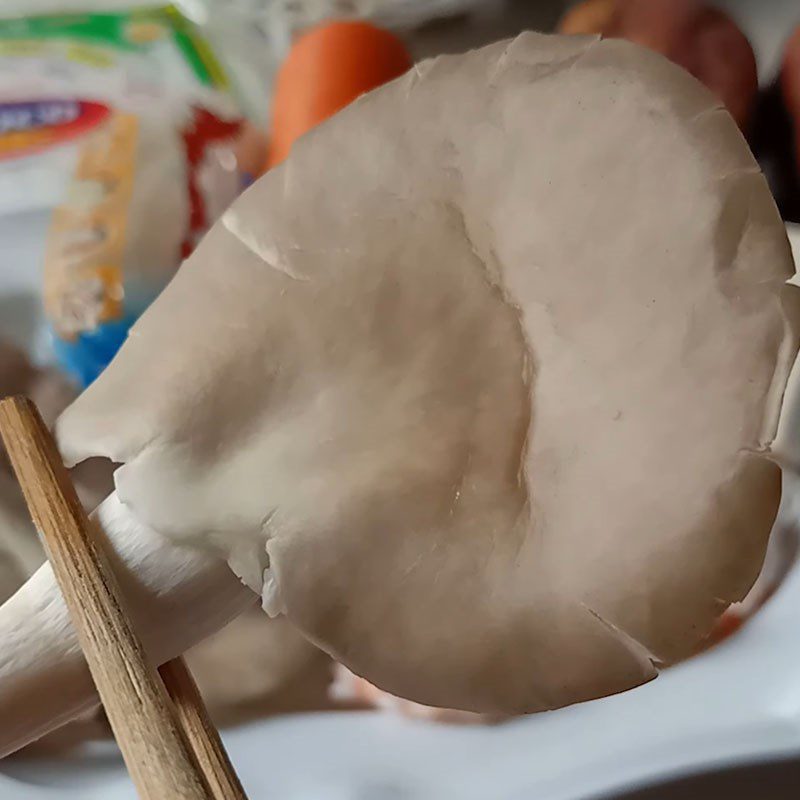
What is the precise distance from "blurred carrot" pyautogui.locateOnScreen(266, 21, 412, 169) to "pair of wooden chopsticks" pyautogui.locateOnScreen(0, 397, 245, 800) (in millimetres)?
497

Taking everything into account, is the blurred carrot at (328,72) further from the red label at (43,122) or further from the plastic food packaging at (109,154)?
the red label at (43,122)

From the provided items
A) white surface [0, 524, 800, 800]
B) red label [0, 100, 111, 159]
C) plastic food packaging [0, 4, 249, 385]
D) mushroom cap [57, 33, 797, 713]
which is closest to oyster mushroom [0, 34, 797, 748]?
mushroom cap [57, 33, 797, 713]

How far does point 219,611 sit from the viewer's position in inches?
12.3

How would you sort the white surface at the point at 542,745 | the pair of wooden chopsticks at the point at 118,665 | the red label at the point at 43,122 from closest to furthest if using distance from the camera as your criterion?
1. the pair of wooden chopsticks at the point at 118,665
2. the white surface at the point at 542,745
3. the red label at the point at 43,122

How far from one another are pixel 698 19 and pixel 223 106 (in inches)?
17.6

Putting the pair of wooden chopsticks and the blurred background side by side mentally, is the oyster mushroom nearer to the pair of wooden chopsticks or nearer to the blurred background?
the pair of wooden chopsticks

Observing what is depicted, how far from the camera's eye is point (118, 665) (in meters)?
0.27

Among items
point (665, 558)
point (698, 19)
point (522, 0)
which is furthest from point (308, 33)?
point (665, 558)

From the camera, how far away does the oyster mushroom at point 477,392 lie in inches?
10.2

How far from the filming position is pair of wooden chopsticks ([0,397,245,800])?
257mm

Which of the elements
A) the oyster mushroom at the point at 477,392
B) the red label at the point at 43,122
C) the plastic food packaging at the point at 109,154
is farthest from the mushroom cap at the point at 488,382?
the red label at the point at 43,122

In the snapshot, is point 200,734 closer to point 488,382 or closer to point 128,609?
point 128,609

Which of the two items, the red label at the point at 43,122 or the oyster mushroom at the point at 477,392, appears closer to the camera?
the oyster mushroom at the point at 477,392

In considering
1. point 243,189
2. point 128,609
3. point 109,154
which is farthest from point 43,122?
point 128,609
